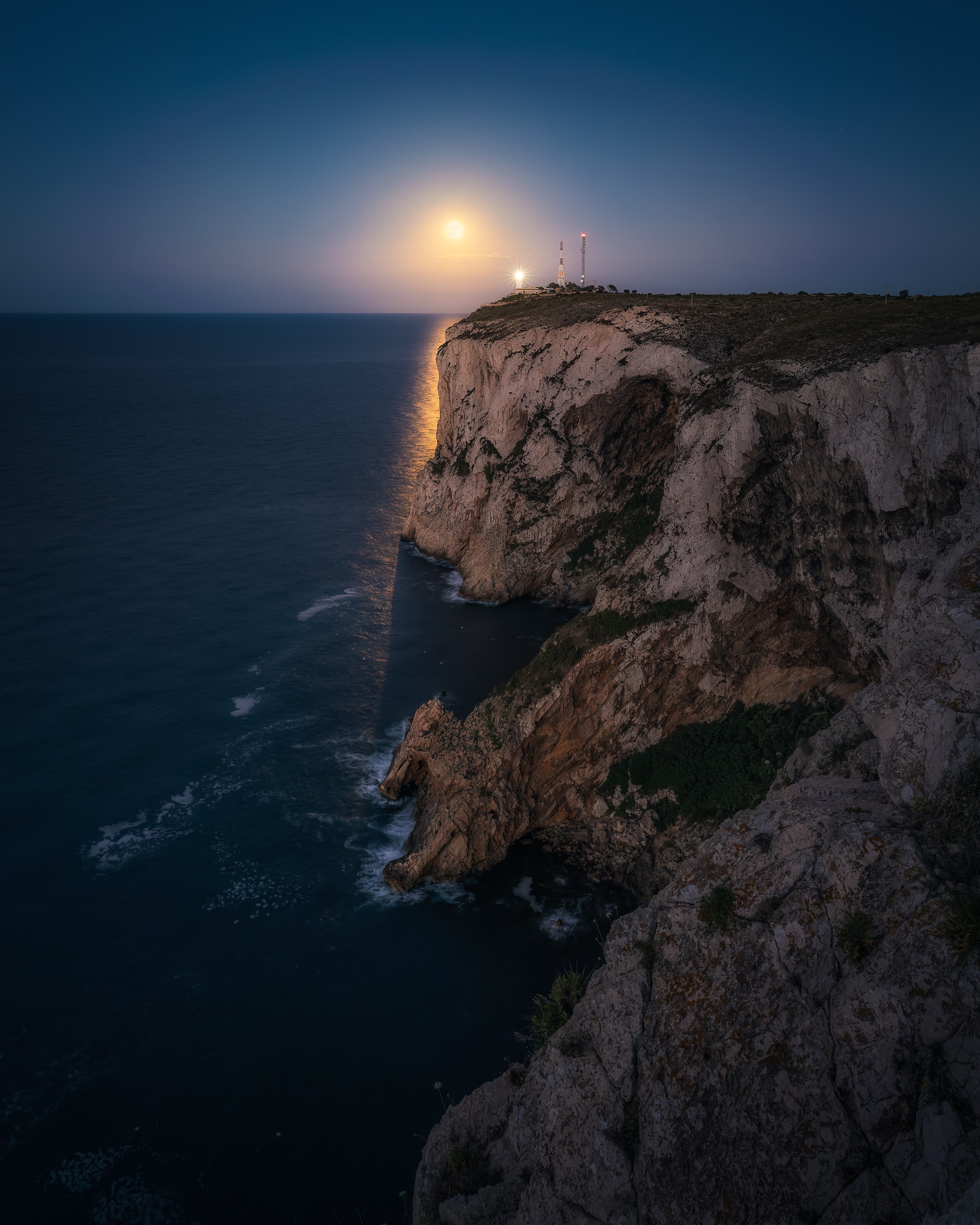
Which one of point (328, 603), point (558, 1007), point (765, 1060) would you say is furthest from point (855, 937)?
point (328, 603)

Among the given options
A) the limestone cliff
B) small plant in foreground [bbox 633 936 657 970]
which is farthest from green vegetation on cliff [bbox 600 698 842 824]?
small plant in foreground [bbox 633 936 657 970]

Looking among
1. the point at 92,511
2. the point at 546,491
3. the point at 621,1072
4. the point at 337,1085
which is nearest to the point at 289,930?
the point at 337,1085

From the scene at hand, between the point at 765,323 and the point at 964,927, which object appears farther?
the point at 765,323

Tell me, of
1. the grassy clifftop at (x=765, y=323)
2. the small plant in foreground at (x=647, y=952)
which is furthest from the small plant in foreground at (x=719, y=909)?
the grassy clifftop at (x=765, y=323)

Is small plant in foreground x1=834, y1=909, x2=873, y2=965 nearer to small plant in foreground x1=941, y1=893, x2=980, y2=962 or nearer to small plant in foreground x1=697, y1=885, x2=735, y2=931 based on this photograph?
small plant in foreground x1=941, y1=893, x2=980, y2=962

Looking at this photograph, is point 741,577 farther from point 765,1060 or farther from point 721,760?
point 765,1060

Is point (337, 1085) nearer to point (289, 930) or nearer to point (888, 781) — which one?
point (289, 930)
